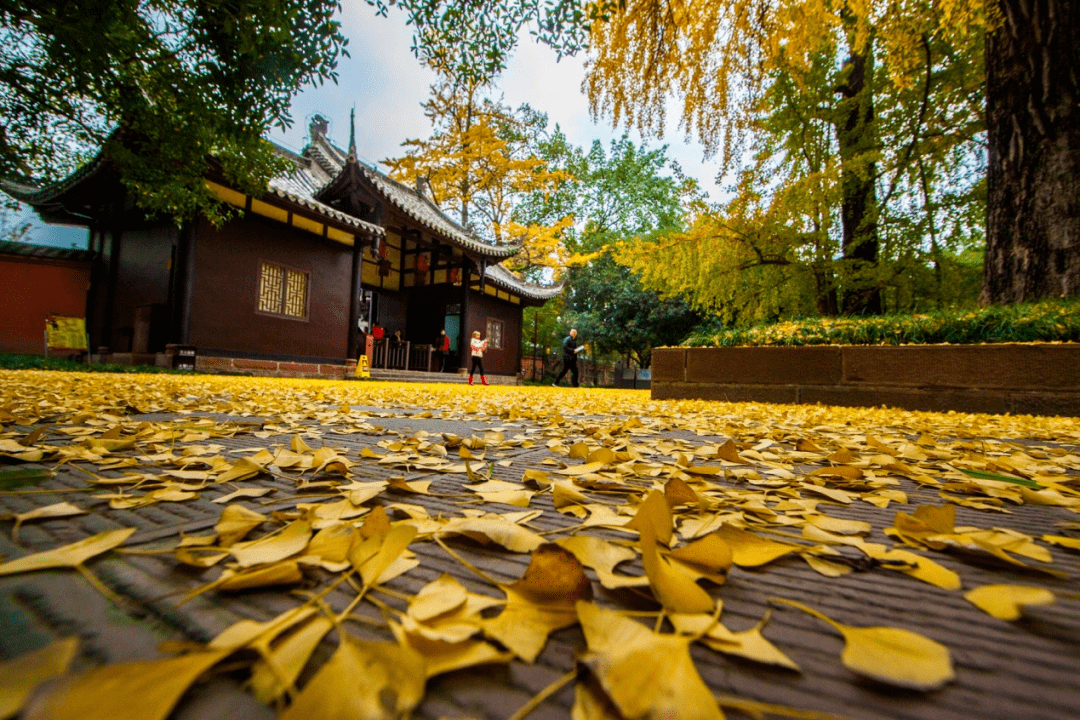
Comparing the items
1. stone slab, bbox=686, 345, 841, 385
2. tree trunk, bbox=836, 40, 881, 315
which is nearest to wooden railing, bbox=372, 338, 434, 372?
stone slab, bbox=686, 345, 841, 385

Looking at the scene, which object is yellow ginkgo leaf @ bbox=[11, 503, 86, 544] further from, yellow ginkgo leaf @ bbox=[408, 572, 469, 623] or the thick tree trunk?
the thick tree trunk

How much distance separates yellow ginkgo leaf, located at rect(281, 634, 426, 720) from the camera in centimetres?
30

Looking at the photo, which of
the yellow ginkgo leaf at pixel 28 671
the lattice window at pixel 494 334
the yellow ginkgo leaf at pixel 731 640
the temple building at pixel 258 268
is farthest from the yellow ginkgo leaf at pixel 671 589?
the lattice window at pixel 494 334

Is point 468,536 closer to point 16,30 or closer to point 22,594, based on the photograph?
point 22,594

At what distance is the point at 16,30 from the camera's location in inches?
118

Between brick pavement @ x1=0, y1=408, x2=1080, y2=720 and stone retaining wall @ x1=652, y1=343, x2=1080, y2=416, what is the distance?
4.03 meters

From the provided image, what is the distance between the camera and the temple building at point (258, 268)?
8078 millimetres

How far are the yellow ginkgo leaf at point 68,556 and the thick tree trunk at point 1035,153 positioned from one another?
6.50 m

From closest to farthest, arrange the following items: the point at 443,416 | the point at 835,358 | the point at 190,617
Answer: the point at 190,617 < the point at 443,416 < the point at 835,358

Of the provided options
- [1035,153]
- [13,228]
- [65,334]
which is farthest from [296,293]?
[13,228]

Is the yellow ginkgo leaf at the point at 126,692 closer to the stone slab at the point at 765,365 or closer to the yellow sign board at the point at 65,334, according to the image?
the stone slab at the point at 765,365

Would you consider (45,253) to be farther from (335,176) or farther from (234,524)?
(234,524)

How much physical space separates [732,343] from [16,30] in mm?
6344

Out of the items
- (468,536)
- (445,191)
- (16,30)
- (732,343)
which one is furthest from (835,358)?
(445,191)
